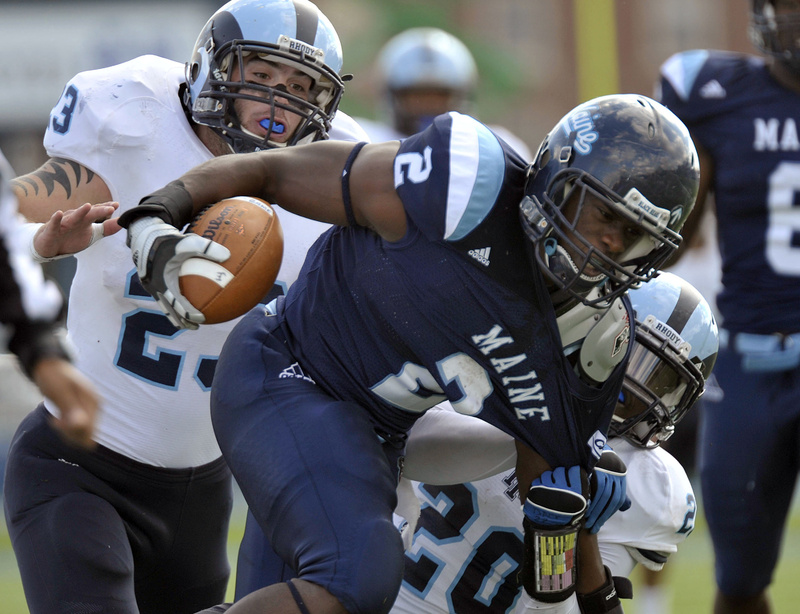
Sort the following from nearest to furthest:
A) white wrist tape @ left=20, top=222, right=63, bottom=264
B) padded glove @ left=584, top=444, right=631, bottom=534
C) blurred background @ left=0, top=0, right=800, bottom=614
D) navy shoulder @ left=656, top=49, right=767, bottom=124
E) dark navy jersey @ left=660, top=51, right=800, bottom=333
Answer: padded glove @ left=584, top=444, right=631, bottom=534
white wrist tape @ left=20, top=222, right=63, bottom=264
dark navy jersey @ left=660, top=51, right=800, bottom=333
navy shoulder @ left=656, top=49, right=767, bottom=124
blurred background @ left=0, top=0, right=800, bottom=614

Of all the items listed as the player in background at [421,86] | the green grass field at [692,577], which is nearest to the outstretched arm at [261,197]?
the green grass field at [692,577]

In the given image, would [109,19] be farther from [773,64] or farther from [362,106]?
[362,106]

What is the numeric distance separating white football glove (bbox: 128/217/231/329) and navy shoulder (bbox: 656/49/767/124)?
8.09ft

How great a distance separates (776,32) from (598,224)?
2123 mm

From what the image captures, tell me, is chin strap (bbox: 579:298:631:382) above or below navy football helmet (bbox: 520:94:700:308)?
below

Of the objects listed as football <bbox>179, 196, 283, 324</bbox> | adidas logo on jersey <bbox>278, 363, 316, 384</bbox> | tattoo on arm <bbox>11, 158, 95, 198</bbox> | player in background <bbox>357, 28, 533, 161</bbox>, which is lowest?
player in background <bbox>357, 28, 533, 161</bbox>

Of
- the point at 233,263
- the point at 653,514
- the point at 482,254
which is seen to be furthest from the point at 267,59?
the point at 653,514

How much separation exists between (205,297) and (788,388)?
7.90 ft

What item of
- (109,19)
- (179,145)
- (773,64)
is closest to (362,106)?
(109,19)

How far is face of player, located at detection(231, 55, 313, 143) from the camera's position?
3152 mm

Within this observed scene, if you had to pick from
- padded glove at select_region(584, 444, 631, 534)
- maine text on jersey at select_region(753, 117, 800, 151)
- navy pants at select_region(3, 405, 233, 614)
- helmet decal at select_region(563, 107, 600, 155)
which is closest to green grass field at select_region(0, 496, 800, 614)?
maine text on jersey at select_region(753, 117, 800, 151)

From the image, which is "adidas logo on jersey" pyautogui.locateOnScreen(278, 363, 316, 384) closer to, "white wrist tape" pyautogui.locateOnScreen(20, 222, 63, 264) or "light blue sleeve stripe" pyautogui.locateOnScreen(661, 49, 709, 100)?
"white wrist tape" pyautogui.locateOnScreen(20, 222, 63, 264)

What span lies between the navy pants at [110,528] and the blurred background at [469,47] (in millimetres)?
275

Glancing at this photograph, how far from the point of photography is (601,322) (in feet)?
8.86
